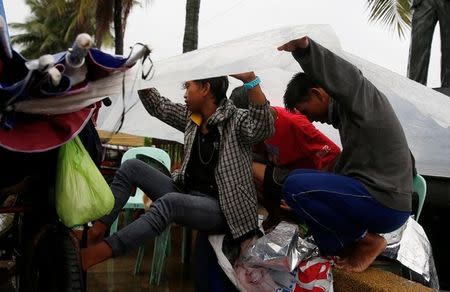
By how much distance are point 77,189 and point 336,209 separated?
1.20 m

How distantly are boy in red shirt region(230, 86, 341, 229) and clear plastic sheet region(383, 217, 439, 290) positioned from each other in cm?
56

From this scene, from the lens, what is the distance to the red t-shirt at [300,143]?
110 inches

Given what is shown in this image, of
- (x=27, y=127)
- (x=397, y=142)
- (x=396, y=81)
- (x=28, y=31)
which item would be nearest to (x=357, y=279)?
(x=397, y=142)

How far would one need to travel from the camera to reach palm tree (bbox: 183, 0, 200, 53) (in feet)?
28.9

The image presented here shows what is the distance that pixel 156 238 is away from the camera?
11.8 feet

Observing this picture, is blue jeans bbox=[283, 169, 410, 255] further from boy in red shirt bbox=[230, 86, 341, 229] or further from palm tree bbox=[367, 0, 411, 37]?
palm tree bbox=[367, 0, 411, 37]

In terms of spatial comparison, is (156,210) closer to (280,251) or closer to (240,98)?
(280,251)

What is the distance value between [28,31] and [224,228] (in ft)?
114

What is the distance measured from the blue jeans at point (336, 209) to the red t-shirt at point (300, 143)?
493mm

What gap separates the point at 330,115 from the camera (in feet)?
7.97

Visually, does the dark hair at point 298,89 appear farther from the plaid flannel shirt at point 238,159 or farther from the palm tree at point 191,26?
the palm tree at point 191,26

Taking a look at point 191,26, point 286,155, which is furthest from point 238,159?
point 191,26

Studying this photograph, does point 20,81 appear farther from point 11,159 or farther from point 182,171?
point 182,171

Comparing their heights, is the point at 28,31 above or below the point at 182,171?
below
